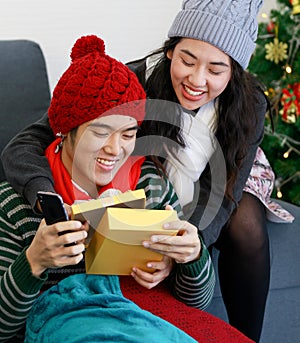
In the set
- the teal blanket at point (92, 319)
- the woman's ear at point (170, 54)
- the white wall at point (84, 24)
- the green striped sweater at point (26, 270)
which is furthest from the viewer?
the white wall at point (84, 24)

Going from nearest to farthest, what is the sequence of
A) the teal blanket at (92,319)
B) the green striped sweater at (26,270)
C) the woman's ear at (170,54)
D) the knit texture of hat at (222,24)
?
the teal blanket at (92,319)
the green striped sweater at (26,270)
the knit texture of hat at (222,24)
the woman's ear at (170,54)

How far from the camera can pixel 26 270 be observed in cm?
115

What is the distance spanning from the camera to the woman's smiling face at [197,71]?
144 cm

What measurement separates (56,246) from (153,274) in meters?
0.26

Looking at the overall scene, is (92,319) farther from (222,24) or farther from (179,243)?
(222,24)

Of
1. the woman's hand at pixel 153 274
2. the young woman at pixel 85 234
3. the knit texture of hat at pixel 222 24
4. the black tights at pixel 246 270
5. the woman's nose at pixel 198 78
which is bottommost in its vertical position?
the black tights at pixel 246 270

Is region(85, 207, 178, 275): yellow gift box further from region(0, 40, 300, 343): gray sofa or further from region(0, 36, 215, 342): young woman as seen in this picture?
region(0, 40, 300, 343): gray sofa

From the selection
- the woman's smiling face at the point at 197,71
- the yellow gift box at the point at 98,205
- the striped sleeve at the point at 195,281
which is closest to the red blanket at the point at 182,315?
the striped sleeve at the point at 195,281

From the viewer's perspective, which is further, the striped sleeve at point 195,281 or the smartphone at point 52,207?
the striped sleeve at point 195,281

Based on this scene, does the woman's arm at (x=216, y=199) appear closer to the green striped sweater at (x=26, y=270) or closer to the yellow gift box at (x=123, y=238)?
the green striped sweater at (x=26, y=270)

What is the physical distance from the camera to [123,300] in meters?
1.16

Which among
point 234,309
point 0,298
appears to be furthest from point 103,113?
point 234,309

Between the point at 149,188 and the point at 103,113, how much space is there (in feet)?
0.80

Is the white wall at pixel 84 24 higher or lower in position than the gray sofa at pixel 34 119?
higher
